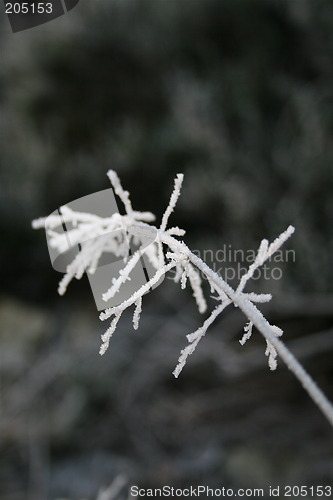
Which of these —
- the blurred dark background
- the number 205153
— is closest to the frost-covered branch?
the blurred dark background

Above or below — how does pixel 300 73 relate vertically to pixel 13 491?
above

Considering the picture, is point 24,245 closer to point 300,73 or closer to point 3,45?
point 3,45

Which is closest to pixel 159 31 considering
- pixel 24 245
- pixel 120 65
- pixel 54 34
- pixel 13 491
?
pixel 120 65

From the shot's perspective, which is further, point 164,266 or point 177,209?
point 177,209

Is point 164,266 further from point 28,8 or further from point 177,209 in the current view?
point 28,8

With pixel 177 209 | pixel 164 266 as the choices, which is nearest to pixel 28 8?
pixel 177 209
